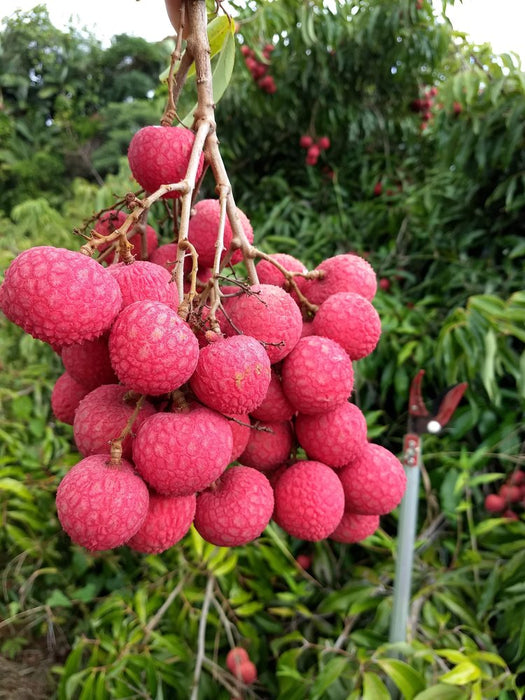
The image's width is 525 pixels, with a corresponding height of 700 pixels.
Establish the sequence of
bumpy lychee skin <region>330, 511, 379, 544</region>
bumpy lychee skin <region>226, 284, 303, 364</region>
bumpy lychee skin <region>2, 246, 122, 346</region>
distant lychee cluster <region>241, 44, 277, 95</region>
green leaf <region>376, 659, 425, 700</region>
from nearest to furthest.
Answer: bumpy lychee skin <region>2, 246, 122, 346</region>, bumpy lychee skin <region>226, 284, 303, 364</region>, bumpy lychee skin <region>330, 511, 379, 544</region>, green leaf <region>376, 659, 425, 700</region>, distant lychee cluster <region>241, 44, 277, 95</region>

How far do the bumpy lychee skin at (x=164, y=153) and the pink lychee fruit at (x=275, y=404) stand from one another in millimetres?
209

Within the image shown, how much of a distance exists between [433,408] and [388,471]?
377 millimetres

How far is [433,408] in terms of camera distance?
2.84 ft

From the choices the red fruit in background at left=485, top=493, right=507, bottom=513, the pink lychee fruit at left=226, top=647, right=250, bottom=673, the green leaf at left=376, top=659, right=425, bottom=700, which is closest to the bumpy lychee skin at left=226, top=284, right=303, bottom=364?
the green leaf at left=376, top=659, right=425, bottom=700

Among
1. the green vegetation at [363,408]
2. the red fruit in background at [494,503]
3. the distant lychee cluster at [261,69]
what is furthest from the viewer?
the distant lychee cluster at [261,69]

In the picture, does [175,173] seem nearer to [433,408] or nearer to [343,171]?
[433,408]

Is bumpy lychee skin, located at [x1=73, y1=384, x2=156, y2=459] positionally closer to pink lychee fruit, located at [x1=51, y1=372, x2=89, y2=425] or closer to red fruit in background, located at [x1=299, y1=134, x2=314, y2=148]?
pink lychee fruit, located at [x1=51, y1=372, x2=89, y2=425]

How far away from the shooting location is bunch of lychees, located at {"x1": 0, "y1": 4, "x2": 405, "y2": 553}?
0.36 meters

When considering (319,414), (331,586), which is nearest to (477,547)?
(331,586)

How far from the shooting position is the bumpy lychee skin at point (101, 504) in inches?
14.6

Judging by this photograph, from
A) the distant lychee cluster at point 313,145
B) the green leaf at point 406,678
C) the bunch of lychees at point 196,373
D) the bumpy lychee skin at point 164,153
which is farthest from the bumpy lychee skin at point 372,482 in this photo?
the distant lychee cluster at point 313,145

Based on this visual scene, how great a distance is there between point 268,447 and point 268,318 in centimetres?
15

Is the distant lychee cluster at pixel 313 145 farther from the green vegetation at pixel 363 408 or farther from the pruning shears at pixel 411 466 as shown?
the pruning shears at pixel 411 466

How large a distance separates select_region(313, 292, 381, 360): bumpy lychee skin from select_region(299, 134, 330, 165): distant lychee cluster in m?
2.15
